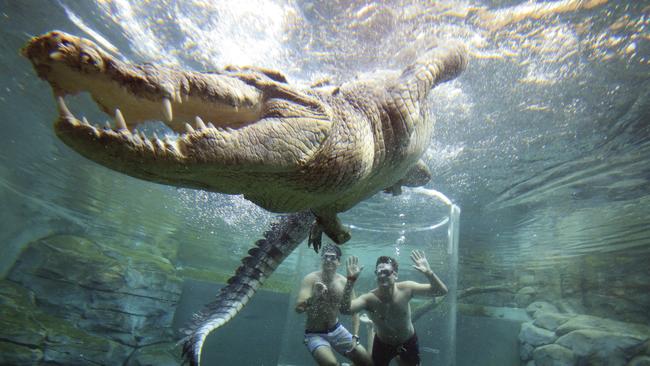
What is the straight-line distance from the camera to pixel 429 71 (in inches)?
111

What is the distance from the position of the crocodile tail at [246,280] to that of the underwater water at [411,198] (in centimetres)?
175

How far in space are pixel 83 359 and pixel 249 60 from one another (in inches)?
399

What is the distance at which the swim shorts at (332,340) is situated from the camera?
620 cm

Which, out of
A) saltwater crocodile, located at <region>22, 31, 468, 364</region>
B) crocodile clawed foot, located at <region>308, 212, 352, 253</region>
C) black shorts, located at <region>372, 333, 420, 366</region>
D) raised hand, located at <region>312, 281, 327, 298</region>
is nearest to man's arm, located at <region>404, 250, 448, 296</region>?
black shorts, located at <region>372, 333, 420, 366</region>

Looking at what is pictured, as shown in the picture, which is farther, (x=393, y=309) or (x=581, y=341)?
(x=581, y=341)

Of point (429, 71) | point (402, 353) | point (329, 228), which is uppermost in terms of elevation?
point (429, 71)

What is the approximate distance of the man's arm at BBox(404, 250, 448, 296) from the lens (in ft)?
20.5

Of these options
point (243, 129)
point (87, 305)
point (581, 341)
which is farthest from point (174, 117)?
point (581, 341)

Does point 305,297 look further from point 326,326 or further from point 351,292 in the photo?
point 351,292

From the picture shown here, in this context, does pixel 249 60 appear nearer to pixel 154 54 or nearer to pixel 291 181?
pixel 154 54

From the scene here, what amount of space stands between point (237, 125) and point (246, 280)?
1.74 metres

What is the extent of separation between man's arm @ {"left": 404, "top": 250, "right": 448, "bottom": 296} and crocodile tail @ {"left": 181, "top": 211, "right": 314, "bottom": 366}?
3.69 metres

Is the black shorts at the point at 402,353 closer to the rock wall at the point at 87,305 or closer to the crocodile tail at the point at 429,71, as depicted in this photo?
the crocodile tail at the point at 429,71

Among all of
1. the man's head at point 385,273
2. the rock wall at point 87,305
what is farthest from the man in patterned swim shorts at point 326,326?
the rock wall at point 87,305
